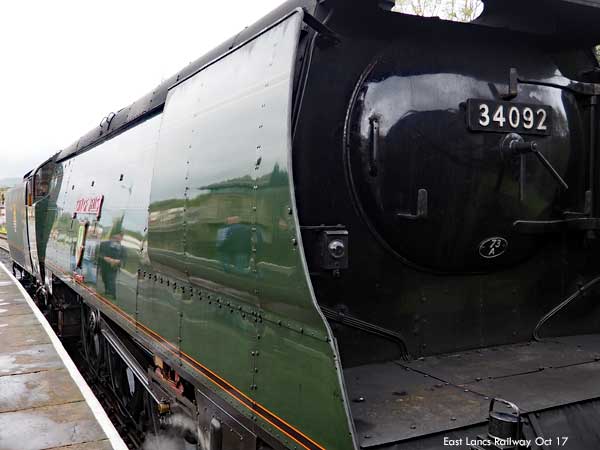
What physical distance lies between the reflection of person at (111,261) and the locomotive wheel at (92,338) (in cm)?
110

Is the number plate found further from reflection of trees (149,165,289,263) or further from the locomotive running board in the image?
the locomotive running board

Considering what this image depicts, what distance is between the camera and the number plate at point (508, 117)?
2811mm

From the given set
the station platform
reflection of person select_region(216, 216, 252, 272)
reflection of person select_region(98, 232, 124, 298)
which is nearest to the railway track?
the station platform

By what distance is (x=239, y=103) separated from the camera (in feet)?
8.34

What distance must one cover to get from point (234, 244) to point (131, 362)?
9.00 feet

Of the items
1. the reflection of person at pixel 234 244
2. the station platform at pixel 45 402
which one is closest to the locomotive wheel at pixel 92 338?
the station platform at pixel 45 402

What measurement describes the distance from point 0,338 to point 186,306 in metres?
6.07

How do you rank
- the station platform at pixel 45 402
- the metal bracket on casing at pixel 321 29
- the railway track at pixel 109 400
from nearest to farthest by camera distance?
the metal bracket on casing at pixel 321 29 → the station platform at pixel 45 402 → the railway track at pixel 109 400

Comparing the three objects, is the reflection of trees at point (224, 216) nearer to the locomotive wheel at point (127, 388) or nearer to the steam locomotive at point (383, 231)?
the steam locomotive at point (383, 231)

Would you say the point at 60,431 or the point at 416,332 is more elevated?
the point at 416,332

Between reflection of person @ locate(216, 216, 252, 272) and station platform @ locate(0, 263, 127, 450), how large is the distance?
7.85ft

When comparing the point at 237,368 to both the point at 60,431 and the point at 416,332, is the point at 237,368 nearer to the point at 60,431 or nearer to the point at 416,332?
the point at 416,332

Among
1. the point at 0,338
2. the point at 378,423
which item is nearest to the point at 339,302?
the point at 378,423

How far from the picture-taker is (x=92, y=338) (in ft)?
23.8
